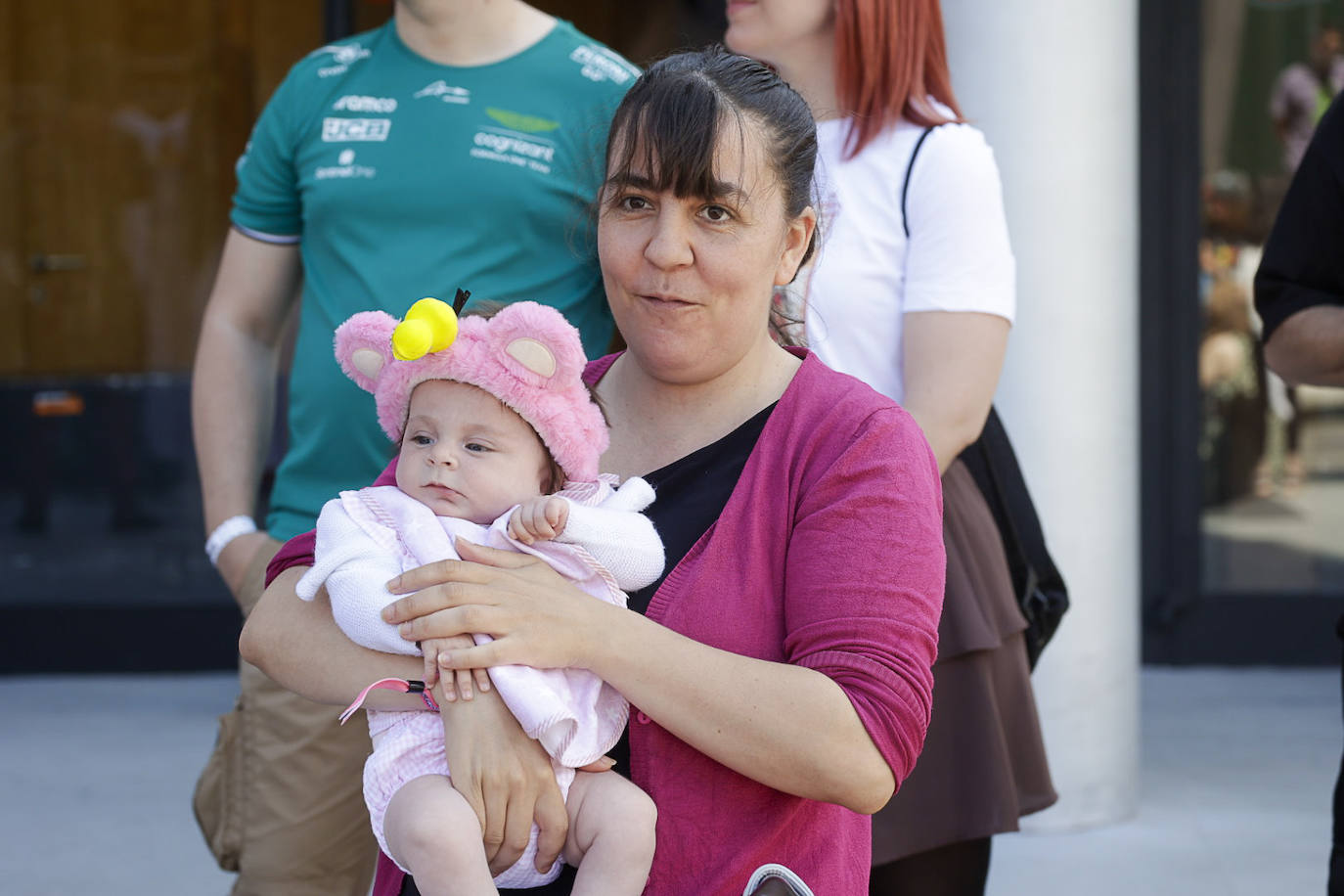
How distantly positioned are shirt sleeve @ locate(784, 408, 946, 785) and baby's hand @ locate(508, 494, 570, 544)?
0.27 metres

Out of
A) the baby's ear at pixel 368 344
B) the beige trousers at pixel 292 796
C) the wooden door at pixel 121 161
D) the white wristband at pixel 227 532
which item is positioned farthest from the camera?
the wooden door at pixel 121 161

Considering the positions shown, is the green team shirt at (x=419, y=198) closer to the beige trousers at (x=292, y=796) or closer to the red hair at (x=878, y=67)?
the beige trousers at (x=292, y=796)

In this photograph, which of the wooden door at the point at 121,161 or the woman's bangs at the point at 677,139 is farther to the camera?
the wooden door at the point at 121,161

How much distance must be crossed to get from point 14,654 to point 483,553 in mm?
5944

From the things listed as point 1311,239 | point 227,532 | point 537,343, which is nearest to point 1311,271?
point 1311,239

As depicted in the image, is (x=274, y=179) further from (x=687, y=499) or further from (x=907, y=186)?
(x=687, y=499)

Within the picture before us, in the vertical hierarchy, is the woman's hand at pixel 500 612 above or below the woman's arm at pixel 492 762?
above

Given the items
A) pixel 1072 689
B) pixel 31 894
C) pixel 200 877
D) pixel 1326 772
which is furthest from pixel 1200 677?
pixel 31 894

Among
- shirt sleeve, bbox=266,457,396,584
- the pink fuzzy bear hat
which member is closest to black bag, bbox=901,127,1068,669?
the pink fuzzy bear hat

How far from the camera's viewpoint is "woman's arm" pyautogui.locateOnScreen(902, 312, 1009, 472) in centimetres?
252

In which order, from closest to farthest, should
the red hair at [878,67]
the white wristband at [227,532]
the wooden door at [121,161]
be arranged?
the red hair at [878,67] < the white wristband at [227,532] < the wooden door at [121,161]

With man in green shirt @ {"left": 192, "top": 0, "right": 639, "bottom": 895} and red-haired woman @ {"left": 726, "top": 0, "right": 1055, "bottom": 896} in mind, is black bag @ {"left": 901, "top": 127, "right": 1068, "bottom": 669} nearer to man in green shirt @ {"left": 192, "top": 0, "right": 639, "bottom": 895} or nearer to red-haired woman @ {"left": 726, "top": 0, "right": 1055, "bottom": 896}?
red-haired woman @ {"left": 726, "top": 0, "right": 1055, "bottom": 896}

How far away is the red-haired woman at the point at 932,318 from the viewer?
254 cm

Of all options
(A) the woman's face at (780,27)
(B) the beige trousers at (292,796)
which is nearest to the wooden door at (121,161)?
(B) the beige trousers at (292,796)
